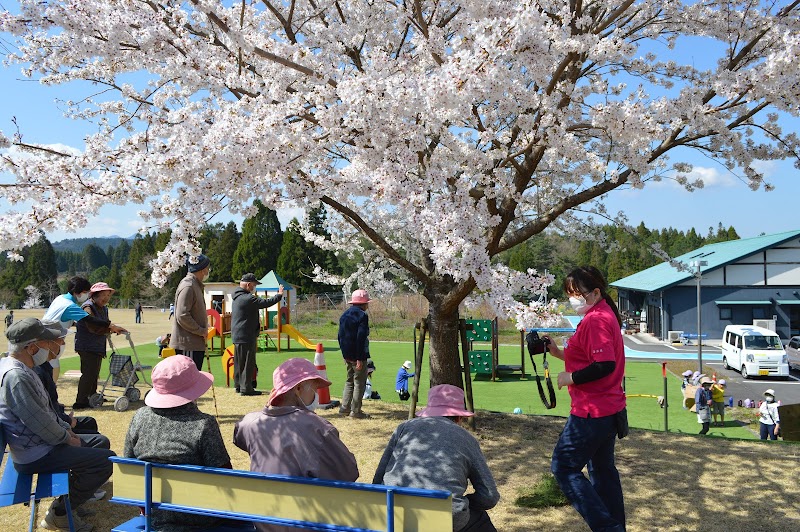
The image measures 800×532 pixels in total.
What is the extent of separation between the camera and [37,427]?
3555mm

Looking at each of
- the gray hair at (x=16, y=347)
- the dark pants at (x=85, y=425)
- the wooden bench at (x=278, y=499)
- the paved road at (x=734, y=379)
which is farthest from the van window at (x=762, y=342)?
the gray hair at (x=16, y=347)

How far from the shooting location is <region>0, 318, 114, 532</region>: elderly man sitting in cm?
352

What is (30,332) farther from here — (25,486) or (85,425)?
(85,425)

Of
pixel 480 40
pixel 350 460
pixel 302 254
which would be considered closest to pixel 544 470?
pixel 350 460

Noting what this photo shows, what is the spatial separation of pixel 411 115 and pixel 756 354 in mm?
17753

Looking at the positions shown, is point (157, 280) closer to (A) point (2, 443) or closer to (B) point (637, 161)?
(A) point (2, 443)

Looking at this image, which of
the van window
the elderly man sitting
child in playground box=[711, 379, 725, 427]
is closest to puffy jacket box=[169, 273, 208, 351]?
the elderly man sitting

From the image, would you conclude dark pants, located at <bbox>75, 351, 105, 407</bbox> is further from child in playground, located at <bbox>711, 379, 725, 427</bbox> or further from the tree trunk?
child in playground, located at <bbox>711, 379, 725, 427</bbox>

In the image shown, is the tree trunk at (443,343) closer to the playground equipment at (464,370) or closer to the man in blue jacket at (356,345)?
the playground equipment at (464,370)

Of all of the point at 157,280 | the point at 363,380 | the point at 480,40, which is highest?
the point at 480,40

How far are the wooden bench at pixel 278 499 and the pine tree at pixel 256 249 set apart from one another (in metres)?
41.4

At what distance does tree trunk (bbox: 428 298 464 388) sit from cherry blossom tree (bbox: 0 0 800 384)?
0.8 inches

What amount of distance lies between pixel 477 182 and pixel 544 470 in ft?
10.0

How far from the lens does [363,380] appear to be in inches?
283
